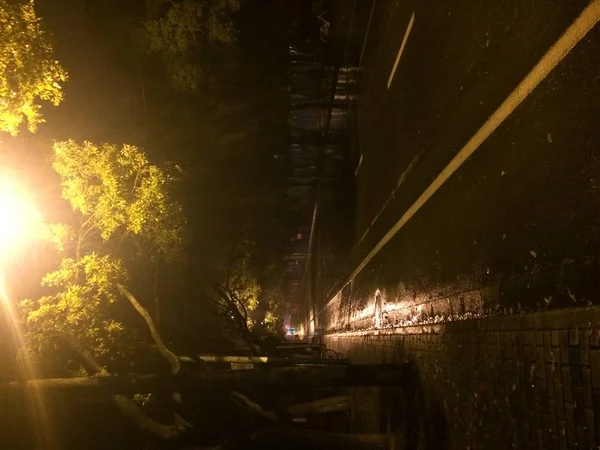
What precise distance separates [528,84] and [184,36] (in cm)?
1233

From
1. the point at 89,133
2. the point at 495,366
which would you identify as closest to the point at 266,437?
the point at 495,366

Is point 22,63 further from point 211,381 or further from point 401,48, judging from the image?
point 401,48

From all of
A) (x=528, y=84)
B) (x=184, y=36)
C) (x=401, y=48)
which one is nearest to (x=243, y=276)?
(x=184, y=36)

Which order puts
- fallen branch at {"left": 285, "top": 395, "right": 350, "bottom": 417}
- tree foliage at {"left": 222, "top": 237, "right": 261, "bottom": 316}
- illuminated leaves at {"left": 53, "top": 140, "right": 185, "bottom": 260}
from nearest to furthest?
illuminated leaves at {"left": 53, "top": 140, "right": 185, "bottom": 260}
fallen branch at {"left": 285, "top": 395, "right": 350, "bottom": 417}
tree foliage at {"left": 222, "top": 237, "right": 261, "bottom": 316}

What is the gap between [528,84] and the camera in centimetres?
375

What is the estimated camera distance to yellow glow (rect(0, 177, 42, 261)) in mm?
7840

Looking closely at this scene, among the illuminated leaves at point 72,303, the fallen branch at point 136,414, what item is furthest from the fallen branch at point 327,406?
the illuminated leaves at point 72,303

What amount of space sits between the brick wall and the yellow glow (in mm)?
6833

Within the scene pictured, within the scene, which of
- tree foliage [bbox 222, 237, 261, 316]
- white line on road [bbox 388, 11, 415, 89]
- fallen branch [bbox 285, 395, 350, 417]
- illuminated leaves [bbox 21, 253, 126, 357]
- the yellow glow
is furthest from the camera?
tree foliage [bbox 222, 237, 261, 316]

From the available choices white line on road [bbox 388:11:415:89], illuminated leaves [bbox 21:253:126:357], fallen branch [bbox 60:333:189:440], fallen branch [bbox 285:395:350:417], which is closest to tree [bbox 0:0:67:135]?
illuminated leaves [bbox 21:253:126:357]

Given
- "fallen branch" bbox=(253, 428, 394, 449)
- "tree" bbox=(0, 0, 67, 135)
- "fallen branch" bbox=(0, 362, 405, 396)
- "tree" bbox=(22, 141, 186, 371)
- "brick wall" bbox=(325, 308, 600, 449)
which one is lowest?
"fallen branch" bbox=(253, 428, 394, 449)

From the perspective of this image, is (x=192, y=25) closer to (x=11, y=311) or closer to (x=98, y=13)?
(x=98, y=13)

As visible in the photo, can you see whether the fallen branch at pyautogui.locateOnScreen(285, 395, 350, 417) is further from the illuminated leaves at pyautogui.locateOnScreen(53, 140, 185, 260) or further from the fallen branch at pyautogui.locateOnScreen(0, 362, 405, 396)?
the illuminated leaves at pyautogui.locateOnScreen(53, 140, 185, 260)

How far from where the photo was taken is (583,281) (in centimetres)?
282
